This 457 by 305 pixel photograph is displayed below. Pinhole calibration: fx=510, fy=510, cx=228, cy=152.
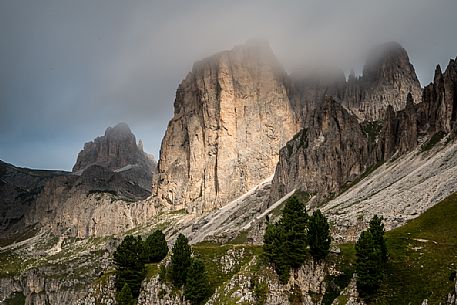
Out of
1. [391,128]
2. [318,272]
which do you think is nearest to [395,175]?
[391,128]

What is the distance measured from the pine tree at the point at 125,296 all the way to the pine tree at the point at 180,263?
6673 mm

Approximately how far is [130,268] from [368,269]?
36.9m

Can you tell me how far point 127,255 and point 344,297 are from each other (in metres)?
35.5

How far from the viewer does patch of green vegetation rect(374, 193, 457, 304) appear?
184 ft

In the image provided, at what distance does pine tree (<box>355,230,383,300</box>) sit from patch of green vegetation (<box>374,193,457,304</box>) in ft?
4.03

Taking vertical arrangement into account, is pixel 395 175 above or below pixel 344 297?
above

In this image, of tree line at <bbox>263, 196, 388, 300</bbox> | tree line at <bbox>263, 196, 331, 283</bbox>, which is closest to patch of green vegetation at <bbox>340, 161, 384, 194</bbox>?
tree line at <bbox>263, 196, 388, 300</bbox>

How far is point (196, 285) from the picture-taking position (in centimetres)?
6938

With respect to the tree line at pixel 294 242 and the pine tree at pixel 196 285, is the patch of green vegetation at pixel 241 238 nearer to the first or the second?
the tree line at pixel 294 242

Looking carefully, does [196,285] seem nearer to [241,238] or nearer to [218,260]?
[218,260]

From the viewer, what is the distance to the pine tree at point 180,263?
72812 millimetres

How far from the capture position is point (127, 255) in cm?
7944

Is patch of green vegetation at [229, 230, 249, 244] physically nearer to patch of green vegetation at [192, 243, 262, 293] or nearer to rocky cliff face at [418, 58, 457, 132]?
rocky cliff face at [418, 58, 457, 132]

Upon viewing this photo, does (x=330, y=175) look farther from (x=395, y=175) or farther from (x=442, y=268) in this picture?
(x=442, y=268)
